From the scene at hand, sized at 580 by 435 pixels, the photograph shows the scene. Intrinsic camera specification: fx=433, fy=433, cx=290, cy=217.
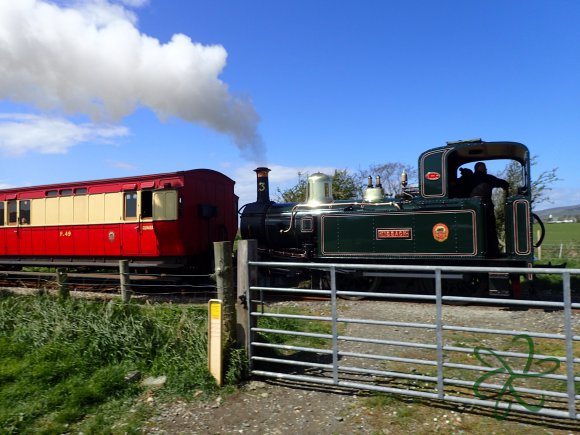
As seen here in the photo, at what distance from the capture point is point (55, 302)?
23.3 feet

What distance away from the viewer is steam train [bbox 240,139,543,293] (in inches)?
334

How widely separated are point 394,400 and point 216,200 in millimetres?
9036

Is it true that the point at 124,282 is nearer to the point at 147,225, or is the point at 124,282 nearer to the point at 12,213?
the point at 147,225

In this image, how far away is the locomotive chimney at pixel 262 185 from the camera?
38.4ft

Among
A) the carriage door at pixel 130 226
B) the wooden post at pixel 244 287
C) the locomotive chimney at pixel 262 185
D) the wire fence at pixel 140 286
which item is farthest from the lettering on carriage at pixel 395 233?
the carriage door at pixel 130 226

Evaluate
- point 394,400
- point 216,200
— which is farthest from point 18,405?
point 216,200

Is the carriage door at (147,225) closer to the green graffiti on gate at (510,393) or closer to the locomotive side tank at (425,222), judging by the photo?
the locomotive side tank at (425,222)

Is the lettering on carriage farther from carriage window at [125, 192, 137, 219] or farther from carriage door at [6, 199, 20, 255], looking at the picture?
carriage door at [6, 199, 20, 255]

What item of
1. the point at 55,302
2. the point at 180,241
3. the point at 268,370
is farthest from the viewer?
the point at 180,241

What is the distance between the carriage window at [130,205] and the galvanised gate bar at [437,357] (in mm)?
6015

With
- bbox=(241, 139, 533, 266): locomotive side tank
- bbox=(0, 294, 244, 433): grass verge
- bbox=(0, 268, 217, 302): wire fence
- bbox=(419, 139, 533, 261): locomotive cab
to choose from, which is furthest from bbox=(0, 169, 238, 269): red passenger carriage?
bbox=(419, 139, 533, 261): locomotive cab

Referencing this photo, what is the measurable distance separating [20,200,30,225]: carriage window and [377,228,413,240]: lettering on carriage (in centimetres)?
1040

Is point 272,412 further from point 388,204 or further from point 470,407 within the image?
point 388,204

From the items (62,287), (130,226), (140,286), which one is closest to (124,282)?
(62,287)
